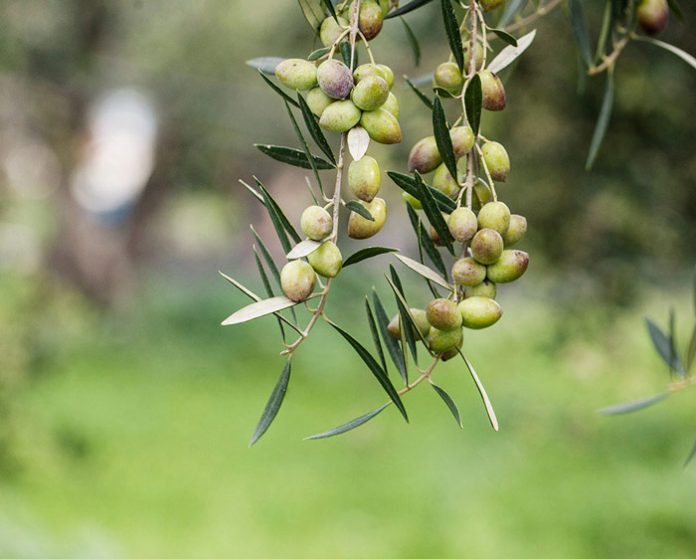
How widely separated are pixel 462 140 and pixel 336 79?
0.22ft

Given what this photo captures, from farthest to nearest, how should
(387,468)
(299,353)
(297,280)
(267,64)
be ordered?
(299,353), (387,468), (267,64), (297,280)

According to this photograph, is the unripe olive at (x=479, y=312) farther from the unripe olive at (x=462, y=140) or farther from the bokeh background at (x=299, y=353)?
the bokeh background at (x=299, y=353)

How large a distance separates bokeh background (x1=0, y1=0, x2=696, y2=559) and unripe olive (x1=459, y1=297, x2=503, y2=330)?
358mm

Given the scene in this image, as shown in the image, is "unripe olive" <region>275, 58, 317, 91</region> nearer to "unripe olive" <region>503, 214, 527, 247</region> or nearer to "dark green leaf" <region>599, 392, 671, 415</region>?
"unripe olive" <region>503, 214, 527, 247</region>

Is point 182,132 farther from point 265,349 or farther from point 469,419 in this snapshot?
point 469,419

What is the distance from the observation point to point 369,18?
0.41m

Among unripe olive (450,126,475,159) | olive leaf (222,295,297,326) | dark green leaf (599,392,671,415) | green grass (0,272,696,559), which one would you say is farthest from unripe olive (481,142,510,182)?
green grass (0,272,696,559)

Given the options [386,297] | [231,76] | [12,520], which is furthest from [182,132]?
[12,520]

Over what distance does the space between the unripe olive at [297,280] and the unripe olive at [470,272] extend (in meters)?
0.07

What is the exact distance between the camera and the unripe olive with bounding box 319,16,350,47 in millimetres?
412

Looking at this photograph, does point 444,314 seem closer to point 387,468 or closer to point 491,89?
point 491,89

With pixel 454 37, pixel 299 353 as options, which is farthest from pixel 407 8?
pixel 299 353

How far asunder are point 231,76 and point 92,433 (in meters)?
3.83

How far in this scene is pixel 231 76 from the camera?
6.89m
